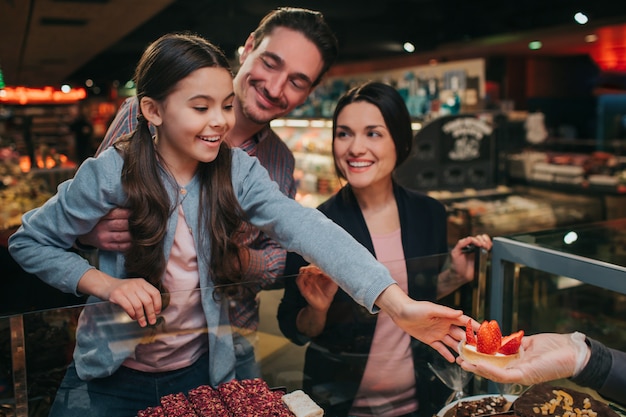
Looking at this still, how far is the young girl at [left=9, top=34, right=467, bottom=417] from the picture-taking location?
5.06 feet

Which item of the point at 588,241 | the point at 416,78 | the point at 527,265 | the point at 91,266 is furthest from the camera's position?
the point at 416,78

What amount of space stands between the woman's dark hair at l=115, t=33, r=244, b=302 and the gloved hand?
74 cm

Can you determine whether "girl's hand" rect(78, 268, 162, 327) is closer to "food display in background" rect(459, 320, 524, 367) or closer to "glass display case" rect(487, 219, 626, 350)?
"food display in background" rect(459, 320, 524, 367)

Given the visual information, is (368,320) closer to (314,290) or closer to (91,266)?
(314,290)

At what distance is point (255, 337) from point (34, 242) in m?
0.67

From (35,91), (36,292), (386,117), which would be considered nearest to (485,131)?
(386,117)

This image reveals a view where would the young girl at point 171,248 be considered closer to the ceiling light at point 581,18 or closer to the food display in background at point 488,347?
the food display in background at point 488,347

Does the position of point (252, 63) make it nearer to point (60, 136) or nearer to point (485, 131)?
point (485, 131)

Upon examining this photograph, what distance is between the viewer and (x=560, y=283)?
2.14 metres

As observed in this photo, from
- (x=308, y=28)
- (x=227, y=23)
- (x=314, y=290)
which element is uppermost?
(x=227, y=23)

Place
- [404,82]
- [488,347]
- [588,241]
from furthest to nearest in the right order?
1. [404,82]
2. [588,241]
3. [488,347]

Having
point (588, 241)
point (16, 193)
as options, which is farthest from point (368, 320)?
point (16, 193)

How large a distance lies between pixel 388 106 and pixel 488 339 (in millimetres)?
1102

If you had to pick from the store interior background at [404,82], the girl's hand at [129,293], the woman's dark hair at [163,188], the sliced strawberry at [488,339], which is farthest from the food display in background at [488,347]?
the store interior background at [404,82]
